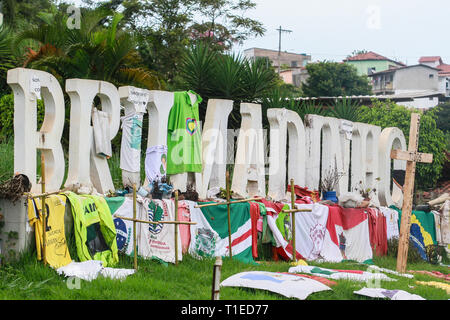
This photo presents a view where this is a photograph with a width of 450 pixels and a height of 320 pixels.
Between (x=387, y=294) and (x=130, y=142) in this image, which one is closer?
(x=387, y=294)

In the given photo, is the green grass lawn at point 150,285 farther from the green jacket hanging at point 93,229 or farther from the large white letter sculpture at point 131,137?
the large white letter sculpture at point 131,137

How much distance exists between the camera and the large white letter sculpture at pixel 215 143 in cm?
1324

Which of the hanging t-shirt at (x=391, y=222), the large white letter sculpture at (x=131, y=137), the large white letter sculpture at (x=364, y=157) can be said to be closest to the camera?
the large white letter sculpture at (x=131, y=137)

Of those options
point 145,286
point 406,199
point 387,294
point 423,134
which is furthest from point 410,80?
point 145,286

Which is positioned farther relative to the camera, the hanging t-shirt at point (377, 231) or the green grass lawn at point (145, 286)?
the hanging t-shirt at point (377, 231)

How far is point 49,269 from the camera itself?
Answer: 8.85 metres

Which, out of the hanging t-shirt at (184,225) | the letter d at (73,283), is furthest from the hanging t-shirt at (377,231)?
the letter d at (73,283)

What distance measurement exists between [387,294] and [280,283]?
1.39 meters

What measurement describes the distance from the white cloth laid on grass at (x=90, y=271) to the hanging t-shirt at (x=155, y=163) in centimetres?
283

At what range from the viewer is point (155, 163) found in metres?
11.9

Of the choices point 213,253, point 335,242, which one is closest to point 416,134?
point 335,242

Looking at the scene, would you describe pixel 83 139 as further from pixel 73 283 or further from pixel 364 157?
pixel 364 157
